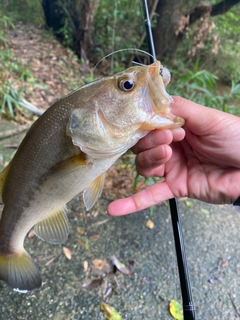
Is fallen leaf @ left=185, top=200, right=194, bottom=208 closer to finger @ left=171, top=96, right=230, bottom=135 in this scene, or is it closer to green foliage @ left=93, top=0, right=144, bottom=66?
finger @ left=171, top=96, right=230, bottom=135

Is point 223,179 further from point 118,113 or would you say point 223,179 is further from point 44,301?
point 44,301

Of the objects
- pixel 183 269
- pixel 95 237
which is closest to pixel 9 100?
pixel 95 237

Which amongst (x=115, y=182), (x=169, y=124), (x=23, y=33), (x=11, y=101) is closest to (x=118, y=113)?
(x=169, y=124)

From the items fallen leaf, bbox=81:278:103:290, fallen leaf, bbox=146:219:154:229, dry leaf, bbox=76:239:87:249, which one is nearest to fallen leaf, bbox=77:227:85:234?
dry leaf, bbox=76:239:87:249

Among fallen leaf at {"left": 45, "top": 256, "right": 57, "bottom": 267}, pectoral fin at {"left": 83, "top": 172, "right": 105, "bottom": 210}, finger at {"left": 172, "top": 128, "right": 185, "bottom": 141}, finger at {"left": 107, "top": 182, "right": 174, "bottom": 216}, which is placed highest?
finger at {"left": 172, "top": 128, "right": 185, "bottom": 141}

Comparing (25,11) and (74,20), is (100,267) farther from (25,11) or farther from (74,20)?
(25,11)
